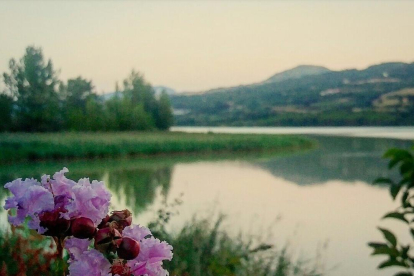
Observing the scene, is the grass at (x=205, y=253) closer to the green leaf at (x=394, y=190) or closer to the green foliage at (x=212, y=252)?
the green foliage at (x=212, y=252)

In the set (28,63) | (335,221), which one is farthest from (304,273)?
(28,63)

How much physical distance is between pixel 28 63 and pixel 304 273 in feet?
70.0

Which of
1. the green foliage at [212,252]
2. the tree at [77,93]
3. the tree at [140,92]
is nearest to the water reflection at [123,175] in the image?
the green foliage at [212,252]

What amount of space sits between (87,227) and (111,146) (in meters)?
16.2

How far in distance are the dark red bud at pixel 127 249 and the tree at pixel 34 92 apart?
716 inches

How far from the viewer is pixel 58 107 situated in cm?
2283

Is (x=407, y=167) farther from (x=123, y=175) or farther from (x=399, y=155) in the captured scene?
(x=123, y=175)

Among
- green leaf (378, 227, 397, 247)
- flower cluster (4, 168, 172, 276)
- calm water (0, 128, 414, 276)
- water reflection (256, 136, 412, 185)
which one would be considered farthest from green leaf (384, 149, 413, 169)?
water reflection (256, 136, 412, 185)

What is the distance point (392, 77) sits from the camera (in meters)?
34.7

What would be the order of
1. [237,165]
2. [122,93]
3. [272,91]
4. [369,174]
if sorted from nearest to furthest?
[369,174], [237,165], [122,93], [272,91]

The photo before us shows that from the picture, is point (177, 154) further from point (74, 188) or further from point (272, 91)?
point (272, 91)


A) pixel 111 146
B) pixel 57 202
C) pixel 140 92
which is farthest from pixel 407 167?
pixel 140 92

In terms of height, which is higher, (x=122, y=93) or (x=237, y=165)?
(x=122, y=93)

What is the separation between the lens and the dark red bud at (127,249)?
0.73 m
